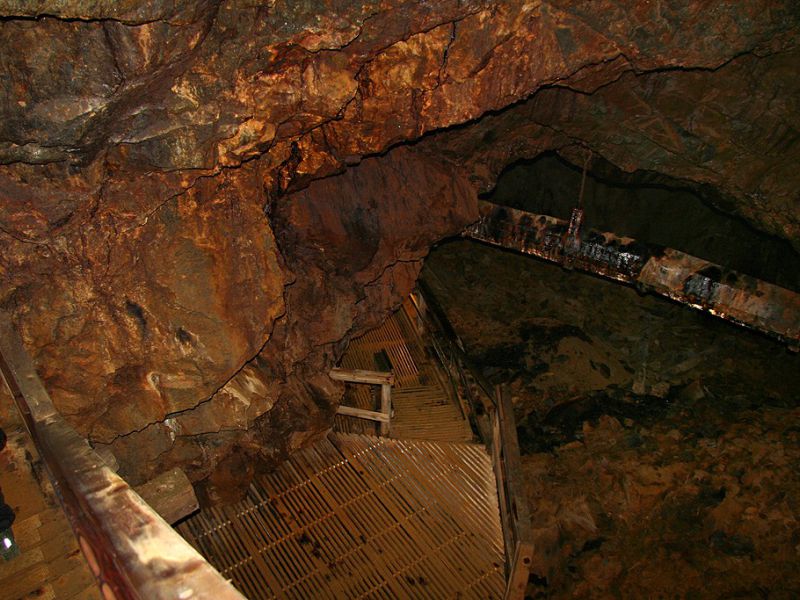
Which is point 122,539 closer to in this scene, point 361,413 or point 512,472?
point 512,472

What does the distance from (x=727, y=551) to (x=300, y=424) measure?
14.0 feet

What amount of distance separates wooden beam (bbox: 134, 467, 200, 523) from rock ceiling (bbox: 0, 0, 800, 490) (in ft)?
1.49

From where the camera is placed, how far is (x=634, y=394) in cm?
720

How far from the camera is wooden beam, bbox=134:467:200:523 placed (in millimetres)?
3861

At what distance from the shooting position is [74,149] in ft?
9.30

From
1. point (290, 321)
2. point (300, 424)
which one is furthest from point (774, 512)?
point (290, 321)

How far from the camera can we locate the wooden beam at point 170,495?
12.7 ft

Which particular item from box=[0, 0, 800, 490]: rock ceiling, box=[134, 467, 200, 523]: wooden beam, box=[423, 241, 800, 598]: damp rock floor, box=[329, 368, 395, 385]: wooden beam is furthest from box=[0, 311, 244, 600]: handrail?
box=[423, 241, 800, 598]: damp rock floor

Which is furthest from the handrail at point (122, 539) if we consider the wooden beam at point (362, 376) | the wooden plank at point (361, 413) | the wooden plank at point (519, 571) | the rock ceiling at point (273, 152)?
the wooden plank at point (361, 413)

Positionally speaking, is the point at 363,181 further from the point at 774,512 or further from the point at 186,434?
the point at 774,512

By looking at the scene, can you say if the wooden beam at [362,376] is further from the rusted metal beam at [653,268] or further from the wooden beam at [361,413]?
the rusted metal beam at [653,268]

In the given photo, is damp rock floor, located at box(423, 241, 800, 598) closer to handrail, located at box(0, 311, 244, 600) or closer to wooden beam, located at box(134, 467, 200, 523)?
wooden beam, located at box(134, 467, 200, 523)

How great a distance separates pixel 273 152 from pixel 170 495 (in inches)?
103

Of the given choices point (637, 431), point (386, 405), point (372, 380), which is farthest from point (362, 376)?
point (637, 431)
